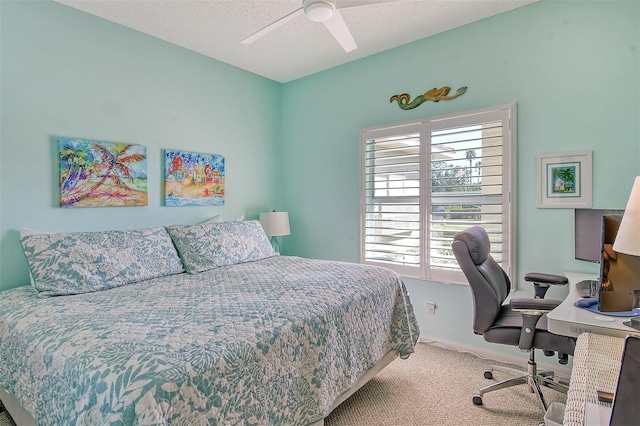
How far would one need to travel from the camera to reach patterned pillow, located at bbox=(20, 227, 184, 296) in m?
2.05

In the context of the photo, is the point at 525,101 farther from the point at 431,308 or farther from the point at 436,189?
the point at 431,308

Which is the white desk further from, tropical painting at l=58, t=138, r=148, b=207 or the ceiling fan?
tropical painting at l=58, t=138, r=148, b=207

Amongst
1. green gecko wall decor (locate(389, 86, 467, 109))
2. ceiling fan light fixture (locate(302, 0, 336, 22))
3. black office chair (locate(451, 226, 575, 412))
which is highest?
ceiling fan light fixture (locate(302, 0, 336, 22))

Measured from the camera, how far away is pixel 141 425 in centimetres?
104

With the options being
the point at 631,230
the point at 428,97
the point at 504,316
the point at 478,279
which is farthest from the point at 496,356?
the point at 428,97

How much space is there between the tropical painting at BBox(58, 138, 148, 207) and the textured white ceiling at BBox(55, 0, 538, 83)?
1019mm

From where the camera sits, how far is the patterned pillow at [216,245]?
275 cm

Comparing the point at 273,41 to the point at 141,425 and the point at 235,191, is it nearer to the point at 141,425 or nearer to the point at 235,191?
the point at 235,191

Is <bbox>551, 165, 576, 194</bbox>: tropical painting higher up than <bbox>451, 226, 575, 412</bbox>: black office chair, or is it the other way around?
<bbox>551, 165, 576, 194</bbox>: tropical painting

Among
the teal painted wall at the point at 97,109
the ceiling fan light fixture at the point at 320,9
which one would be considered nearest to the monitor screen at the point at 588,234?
the ceiling fan light fixture at the point at 320,9

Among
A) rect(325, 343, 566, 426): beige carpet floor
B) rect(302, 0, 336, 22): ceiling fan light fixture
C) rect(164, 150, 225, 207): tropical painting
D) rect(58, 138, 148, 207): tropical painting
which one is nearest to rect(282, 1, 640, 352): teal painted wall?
rect(325, 343, 566, 426): beige carpet floor

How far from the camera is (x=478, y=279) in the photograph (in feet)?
7.04

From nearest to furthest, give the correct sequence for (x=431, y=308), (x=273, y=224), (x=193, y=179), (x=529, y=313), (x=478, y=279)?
(x=529, y=313), (x=478, y=279), (x=431, y=308), (x=193, y=179), (x=273, y=224)

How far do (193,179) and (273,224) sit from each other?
949mm
